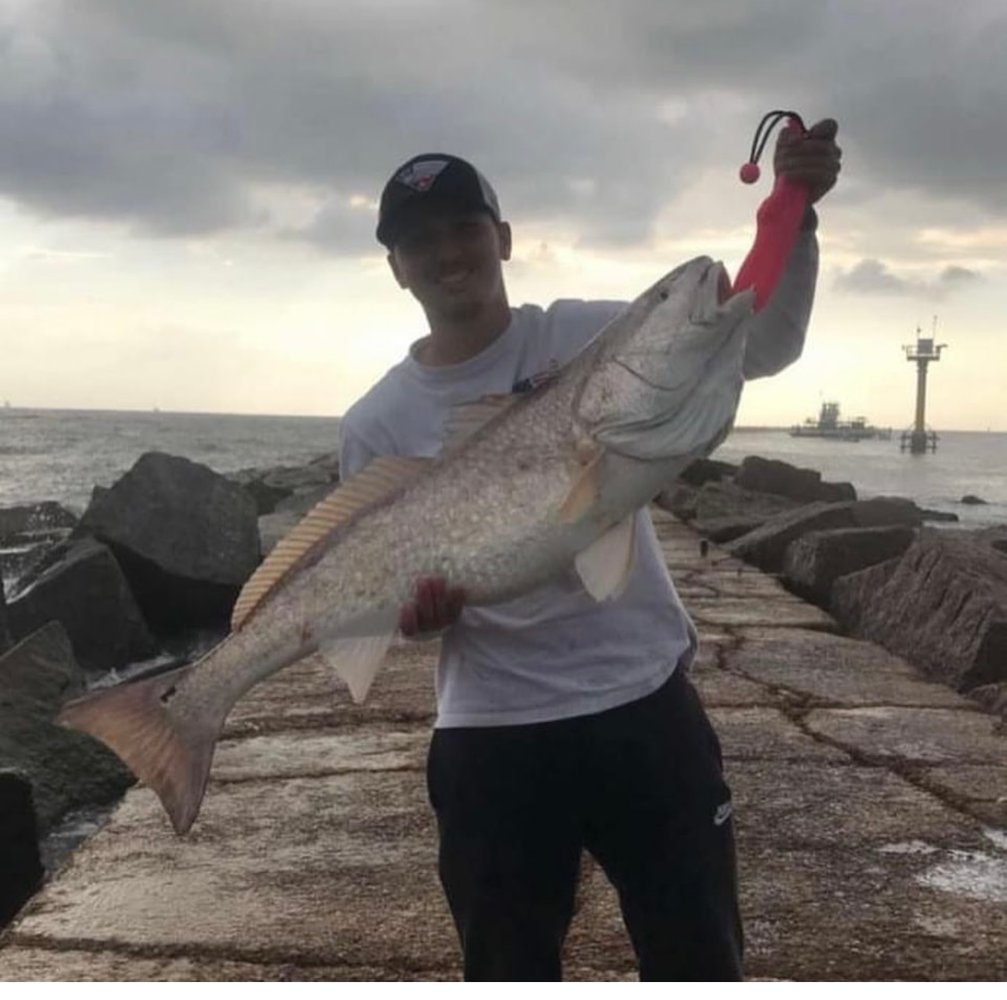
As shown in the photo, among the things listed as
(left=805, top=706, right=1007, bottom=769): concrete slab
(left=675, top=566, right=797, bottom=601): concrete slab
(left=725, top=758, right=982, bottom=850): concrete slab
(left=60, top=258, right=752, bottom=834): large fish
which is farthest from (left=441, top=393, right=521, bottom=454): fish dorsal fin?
(left=675, top=566, right=797, bottom=601): concrete slab

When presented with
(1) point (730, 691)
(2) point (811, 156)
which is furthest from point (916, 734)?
(2) point (811, 156)

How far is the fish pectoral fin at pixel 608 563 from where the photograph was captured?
7.09 ft

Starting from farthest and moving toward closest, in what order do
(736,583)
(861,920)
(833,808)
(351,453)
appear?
(736,583) < (833,808) < (861,920) < (351,453)

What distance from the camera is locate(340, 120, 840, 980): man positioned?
2.22 metres

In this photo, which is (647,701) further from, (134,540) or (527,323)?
(134,540)

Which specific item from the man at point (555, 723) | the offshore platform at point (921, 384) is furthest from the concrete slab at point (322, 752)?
the offshore platform at point (921, 384)

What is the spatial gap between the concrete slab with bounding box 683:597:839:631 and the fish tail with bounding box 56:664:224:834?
472cm

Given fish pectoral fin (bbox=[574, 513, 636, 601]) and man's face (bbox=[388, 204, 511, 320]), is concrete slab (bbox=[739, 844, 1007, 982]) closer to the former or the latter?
fish pectoral fin (bbox=[574, 513, 636, 601])

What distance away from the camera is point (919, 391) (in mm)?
75500

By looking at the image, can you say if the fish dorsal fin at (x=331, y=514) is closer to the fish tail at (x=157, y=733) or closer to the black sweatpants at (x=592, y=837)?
the fish tail at (x=157, y=733)

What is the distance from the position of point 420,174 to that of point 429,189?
0.05 metres

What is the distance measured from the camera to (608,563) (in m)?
2.18

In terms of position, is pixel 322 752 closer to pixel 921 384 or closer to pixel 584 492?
pixel 584 492

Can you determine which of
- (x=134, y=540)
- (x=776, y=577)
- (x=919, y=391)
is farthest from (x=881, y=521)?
(x=919, y=391)
